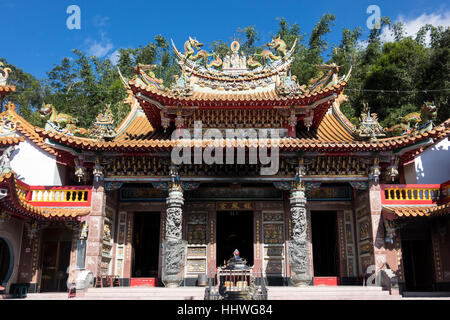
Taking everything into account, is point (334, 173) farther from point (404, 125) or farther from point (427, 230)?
point (427, 230)

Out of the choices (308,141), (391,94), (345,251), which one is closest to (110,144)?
(308,141)

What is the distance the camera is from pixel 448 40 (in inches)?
919

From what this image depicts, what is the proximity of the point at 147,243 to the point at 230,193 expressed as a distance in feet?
13.6

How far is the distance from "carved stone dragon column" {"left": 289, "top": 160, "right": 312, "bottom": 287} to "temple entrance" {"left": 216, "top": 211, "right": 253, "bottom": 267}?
3.91m

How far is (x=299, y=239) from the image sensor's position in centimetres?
1109

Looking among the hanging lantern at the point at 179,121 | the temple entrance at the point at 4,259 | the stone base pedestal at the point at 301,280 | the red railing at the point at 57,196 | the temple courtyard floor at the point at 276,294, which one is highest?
the hanging lantern at the point at 179,121

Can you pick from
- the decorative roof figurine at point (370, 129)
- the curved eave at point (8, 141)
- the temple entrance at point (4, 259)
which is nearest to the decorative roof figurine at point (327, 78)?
the decorative roof figurine at point (370, 129)

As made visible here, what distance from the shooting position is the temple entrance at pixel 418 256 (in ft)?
41.4

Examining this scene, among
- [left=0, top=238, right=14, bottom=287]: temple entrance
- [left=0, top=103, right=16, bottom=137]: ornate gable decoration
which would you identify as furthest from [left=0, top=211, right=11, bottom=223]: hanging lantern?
[left=0, top=103, right=16, bottom=137]: ornate gable decoration

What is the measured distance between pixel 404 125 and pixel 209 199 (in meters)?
7.35

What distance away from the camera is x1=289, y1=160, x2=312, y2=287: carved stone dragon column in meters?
10.8

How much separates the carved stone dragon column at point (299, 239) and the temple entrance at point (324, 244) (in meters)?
3.41

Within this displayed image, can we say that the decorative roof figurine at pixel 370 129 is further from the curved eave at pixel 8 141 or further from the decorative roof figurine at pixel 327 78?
the curved eave at pixel 8 141

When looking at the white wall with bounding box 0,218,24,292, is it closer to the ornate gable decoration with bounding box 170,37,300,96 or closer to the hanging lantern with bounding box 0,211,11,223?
the hanging lantern with bounding box 0,211,11,223
